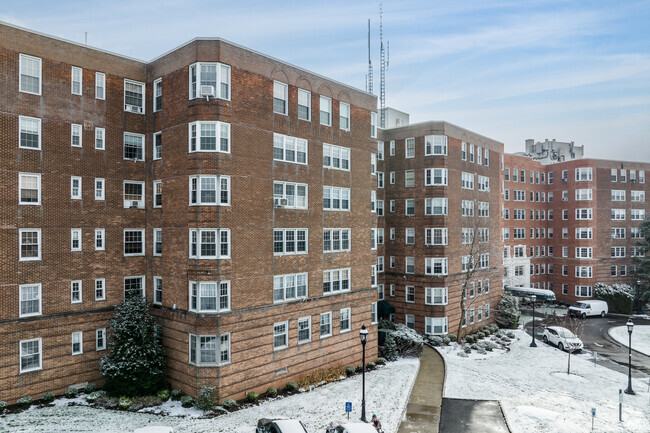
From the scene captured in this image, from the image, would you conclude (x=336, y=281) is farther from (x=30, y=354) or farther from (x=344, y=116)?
(x=30, y=354)

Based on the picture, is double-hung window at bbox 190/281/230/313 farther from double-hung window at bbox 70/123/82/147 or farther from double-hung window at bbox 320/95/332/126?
double-hung window at bbox 320/95/332/126

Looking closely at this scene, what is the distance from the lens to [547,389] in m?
26.8

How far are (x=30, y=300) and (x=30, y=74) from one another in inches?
454

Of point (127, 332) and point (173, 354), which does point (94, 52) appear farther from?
point (173, 354)

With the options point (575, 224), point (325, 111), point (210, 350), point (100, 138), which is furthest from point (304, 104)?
point (575, 224)

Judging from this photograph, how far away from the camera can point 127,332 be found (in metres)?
23.9

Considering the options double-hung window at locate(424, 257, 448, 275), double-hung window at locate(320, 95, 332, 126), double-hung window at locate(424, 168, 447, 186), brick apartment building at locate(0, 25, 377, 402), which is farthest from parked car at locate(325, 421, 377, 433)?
double-hung window at locate(424, 168, 447, 186)

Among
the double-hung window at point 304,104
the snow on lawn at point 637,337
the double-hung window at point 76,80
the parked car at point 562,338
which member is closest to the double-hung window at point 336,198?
the double-hung window at point 304,104

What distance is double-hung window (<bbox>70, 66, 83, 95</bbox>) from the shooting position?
78.3 ft

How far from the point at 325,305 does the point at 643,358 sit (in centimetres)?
2623

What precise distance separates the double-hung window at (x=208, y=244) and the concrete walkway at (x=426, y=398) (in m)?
12.4

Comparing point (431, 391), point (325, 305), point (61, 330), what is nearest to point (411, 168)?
point (325, 305)

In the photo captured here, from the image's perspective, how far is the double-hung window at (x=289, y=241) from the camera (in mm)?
25734

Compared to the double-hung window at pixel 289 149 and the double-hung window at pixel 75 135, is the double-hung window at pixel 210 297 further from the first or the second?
the double-hung window at pixel 75 135
